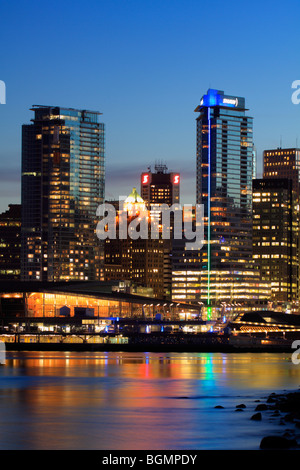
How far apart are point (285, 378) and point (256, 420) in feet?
140

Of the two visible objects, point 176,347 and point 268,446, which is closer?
point 268,446

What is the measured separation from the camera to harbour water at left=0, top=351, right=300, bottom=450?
5803 cm

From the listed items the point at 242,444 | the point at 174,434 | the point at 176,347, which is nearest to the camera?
the point at 242,444

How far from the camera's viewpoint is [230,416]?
69.3 m

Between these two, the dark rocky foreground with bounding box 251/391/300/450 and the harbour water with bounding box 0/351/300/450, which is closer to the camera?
the dark rocky foreground with bounding box 251/391/300/450

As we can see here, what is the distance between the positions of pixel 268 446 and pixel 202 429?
10.9 m

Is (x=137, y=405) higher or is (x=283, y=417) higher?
(x=283, y=417)

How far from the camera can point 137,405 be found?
79625 mm

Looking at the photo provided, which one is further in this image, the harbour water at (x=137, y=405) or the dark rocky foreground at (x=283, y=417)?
the harbour water at (x=137, y=405)

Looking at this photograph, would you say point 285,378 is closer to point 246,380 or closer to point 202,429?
point 246,380

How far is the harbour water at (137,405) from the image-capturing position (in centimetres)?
5803

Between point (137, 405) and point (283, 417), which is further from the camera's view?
point (137, 405)

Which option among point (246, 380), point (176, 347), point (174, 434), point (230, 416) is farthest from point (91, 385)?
point (176, 347)
